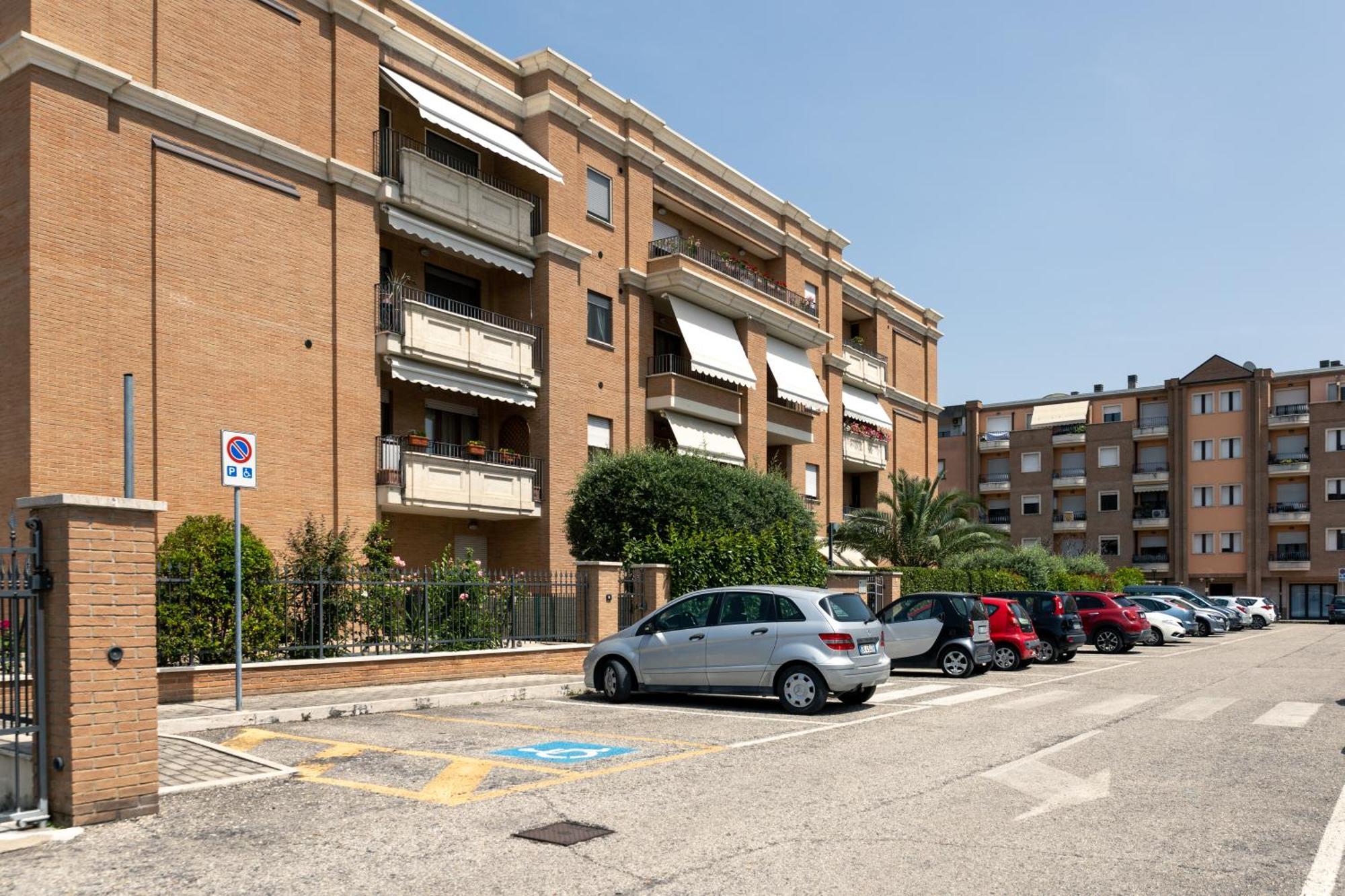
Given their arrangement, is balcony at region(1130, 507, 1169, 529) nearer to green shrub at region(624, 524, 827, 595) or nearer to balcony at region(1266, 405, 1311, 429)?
balcony at region(1266, 405, 1311, 429)

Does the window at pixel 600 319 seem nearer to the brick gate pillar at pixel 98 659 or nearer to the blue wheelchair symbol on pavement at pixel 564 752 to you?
the blue wheelchair symbol on pavement at pixel 564 752

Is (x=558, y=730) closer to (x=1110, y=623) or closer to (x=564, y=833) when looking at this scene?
(x=564, y=833)

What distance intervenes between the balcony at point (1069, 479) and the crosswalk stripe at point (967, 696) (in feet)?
210

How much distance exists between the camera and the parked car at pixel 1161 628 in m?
34.8

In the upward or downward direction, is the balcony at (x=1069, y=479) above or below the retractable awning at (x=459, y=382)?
below

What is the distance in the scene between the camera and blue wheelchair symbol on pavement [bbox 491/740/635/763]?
10.3 metres

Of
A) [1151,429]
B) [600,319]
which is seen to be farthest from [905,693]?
[1151,429]

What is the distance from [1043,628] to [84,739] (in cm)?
2117

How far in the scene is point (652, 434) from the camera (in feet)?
104

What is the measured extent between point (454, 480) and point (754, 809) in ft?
56.8

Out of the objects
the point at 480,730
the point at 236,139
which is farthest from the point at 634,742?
the point at 236,139

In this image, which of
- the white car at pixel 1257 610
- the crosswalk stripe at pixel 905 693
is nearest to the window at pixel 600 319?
the crosswalk stripe at pixel 905 693

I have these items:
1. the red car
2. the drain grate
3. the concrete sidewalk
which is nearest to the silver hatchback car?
the concrete sidewalk

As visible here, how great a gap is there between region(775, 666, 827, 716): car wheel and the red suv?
57.3ft
